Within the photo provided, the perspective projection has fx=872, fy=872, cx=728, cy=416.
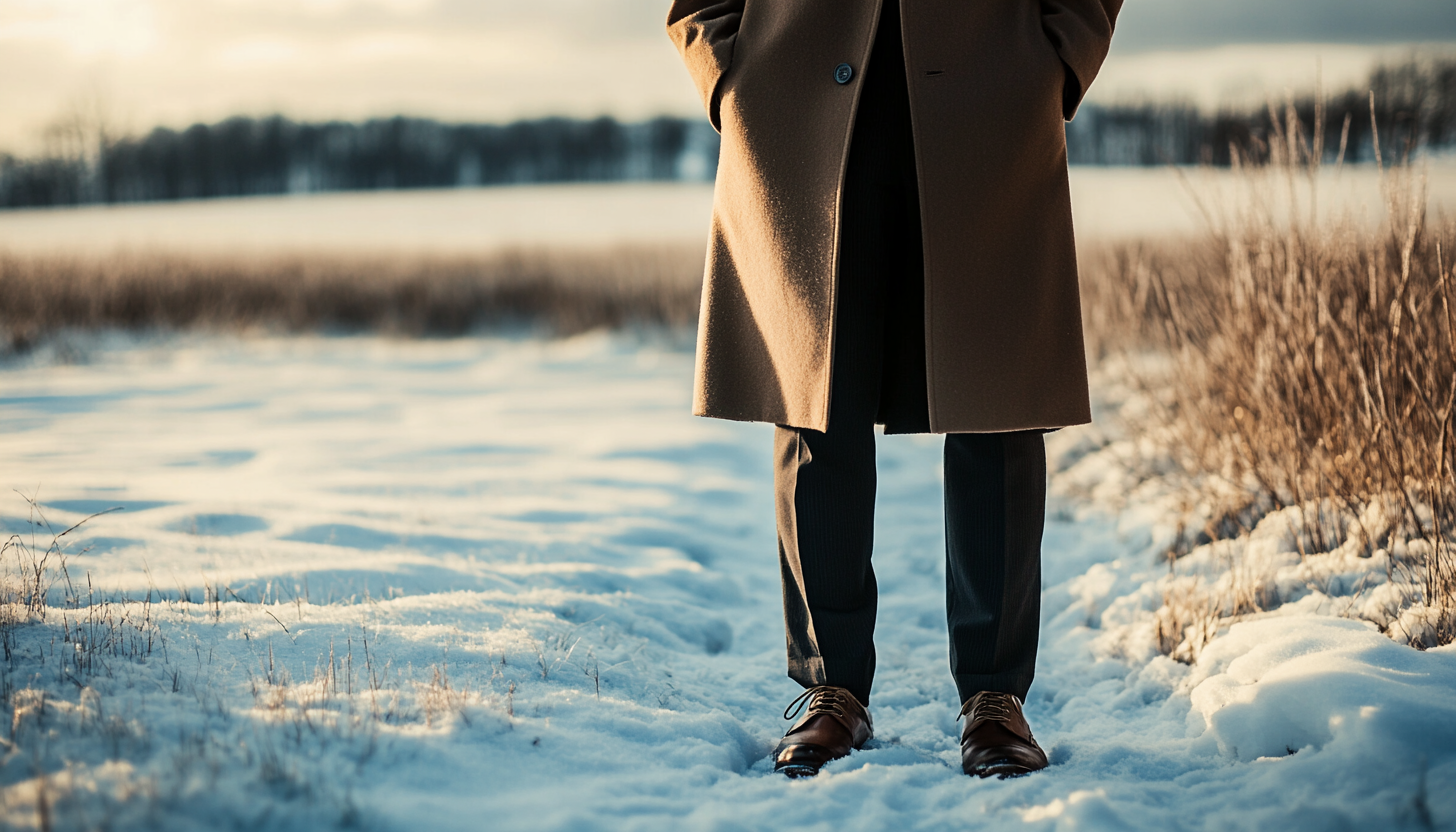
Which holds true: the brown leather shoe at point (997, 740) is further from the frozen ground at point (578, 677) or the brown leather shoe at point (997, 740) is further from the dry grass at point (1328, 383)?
the dry grass at point (1328, 383)

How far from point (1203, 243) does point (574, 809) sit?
3.85 meters

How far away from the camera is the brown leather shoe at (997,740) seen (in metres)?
1.56

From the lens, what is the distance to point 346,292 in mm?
10836

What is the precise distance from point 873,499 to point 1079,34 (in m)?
0.92

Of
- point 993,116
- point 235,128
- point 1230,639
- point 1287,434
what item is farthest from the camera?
point 235,128

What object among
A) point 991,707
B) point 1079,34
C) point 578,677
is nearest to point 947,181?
point 1079,34

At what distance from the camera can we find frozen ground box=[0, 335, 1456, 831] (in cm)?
134

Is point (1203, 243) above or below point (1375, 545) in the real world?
above

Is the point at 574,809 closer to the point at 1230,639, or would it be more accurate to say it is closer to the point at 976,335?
the point at 976,335

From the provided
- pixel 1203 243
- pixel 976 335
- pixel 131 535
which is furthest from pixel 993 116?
pixel 1203 243

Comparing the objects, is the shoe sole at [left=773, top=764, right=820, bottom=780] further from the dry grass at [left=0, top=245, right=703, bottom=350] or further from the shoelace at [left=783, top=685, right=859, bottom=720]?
the dry grass at [left=0, top=245, right=703, bottom=350]

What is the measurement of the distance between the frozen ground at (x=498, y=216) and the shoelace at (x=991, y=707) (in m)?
2.01

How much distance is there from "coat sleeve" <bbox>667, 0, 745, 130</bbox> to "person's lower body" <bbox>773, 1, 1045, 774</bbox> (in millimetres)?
305

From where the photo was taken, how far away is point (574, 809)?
1.36 m
